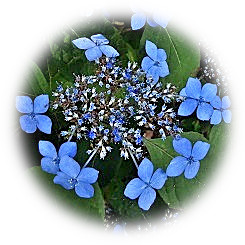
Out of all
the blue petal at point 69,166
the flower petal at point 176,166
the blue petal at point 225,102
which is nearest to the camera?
the blue petal at point 69,166

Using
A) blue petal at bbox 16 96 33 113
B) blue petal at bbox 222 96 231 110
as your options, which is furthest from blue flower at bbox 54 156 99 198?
blue petal at bbox 222 96 231 110

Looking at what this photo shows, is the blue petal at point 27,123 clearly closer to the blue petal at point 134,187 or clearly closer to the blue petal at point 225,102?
the blue petal at point 134,187

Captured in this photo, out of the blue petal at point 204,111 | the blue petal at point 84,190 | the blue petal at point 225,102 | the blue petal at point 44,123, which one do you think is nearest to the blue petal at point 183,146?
the blue petal at point 204,111

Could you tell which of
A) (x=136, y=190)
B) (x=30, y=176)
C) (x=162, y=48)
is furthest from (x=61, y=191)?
(x=162, y=48)

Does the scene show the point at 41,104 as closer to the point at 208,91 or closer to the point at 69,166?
the point at 69,166

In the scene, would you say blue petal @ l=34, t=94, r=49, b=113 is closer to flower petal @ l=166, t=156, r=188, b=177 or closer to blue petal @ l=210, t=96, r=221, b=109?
flower petal @ l=166, t=156, r=188, b=177

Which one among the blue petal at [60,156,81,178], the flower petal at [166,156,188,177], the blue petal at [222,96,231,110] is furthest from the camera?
the blue petal at [222,96,231,110]
